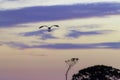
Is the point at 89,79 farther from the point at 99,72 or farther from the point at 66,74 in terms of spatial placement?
the point at 66,74

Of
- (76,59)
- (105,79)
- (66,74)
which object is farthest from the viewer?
(105,79)

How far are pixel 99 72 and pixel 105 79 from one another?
4.06 meters

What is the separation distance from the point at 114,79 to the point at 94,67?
8.49 meters

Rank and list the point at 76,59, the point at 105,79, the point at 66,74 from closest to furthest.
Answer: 1. the point at 76,59
2. the point at 66,74
3. the point at 105,79

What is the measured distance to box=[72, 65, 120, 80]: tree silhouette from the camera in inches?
6255

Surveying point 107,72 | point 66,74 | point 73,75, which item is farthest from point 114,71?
point 66,74

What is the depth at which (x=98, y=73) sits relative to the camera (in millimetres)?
160625

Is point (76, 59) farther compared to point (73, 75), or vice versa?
point (73, 75)

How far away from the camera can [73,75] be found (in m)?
161

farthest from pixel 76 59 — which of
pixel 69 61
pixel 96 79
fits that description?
pixel 96 79

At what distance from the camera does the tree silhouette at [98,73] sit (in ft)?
521

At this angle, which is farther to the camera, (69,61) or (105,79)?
(105,79)

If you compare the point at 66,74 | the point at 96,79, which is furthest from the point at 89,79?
the point at 66,74

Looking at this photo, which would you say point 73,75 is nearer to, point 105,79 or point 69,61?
point 105,79
